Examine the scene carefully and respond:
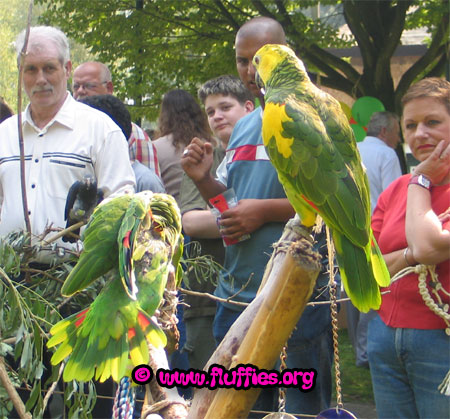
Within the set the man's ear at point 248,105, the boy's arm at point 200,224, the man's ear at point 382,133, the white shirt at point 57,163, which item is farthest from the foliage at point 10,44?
the man's ear at point 382,133

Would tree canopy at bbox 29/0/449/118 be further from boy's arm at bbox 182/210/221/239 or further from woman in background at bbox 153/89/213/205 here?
boy's arm at bbox 182/210/221/239

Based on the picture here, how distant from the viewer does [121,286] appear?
1352 millimetres

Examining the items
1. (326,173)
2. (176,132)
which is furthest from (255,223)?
(176,132)

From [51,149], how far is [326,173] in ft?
4.75

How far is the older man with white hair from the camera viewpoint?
252 cm

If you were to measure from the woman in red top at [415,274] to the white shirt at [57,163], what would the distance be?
3.40ft

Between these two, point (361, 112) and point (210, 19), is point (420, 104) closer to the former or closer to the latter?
point (361, 112)

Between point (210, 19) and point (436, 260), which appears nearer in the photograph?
point (436, 260)

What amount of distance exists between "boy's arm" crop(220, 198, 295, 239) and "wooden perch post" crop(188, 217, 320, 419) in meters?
1.16

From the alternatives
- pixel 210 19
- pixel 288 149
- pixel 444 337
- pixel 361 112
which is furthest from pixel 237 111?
pixel 210 19

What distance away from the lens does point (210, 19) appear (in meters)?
6.89

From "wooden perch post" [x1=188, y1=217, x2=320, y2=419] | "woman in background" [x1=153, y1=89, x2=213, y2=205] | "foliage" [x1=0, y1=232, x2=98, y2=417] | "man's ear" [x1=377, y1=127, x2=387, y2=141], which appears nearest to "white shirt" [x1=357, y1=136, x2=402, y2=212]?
"man's ear" [x1=377, y1=127, x2=387, y2=141]

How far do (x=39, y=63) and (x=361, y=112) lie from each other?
156 inches

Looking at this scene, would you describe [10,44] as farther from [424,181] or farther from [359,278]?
[359,278]
